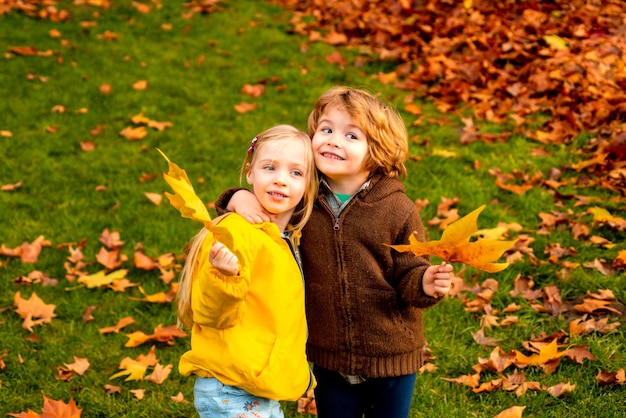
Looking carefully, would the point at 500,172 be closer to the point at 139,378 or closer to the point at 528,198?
the point at 528,198

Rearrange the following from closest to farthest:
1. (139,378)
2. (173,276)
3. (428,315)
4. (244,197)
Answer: (244,197)
(139,378)
(428,315)
(173,276)

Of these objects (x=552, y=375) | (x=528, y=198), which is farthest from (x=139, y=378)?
(x=528, y=198)

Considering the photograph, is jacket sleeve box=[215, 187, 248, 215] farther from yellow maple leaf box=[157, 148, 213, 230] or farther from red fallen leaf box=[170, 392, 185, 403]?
red fallen leaf box=[170, 392, 185, 403]

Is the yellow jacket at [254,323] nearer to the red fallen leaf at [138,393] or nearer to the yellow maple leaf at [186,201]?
the yellow maple leaf at [186,201]

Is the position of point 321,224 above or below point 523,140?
above

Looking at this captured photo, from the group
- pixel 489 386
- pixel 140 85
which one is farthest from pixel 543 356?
pixel 140 85

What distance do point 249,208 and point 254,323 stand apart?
385 mm

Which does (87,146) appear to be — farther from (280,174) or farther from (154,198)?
(280,174)

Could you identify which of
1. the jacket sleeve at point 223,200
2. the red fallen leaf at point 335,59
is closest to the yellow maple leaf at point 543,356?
the jacket sleeve at point 223,200

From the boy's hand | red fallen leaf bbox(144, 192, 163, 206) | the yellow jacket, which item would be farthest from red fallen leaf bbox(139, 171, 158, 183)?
the boy's hand

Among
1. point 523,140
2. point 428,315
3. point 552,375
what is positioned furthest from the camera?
point 523,140

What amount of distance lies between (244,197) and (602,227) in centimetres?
291

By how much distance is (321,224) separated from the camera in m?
2.41

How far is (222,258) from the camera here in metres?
1.91
